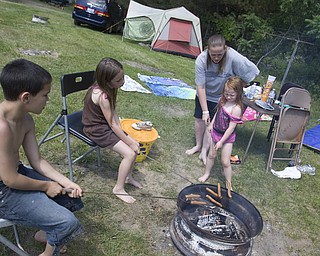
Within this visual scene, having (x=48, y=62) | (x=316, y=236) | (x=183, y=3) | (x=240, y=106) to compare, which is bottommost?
(x=316, y=236)

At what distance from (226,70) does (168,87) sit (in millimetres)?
3017

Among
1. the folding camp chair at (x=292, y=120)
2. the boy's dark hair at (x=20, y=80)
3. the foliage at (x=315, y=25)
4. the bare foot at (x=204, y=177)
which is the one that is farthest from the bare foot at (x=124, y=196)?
the foliage at (x=315, y=25)

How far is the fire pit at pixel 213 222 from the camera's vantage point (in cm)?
222

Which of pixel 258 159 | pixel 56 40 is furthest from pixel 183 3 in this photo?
pixel 258 159

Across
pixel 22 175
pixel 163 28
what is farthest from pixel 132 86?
pixel 163 28

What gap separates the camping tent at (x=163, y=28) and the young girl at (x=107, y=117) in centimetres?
854

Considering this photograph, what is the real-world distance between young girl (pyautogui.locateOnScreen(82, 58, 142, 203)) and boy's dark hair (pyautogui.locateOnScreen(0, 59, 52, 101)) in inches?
38.6

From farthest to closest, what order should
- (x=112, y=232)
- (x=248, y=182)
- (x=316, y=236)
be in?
(x=248, y=182) → (x=316, y=236) → (x=112, y=232)

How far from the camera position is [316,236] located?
2.89 metres

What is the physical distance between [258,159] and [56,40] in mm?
6093

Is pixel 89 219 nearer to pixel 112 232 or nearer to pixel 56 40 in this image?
pixel 112 232

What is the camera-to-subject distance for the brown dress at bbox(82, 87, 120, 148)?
2654 mm

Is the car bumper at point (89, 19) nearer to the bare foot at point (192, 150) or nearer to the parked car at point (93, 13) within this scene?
the parked car at point (93, 13)

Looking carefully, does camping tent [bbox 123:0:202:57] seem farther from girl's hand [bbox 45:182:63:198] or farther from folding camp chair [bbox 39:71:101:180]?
girl's hand [bbox 45:182:63:198]
